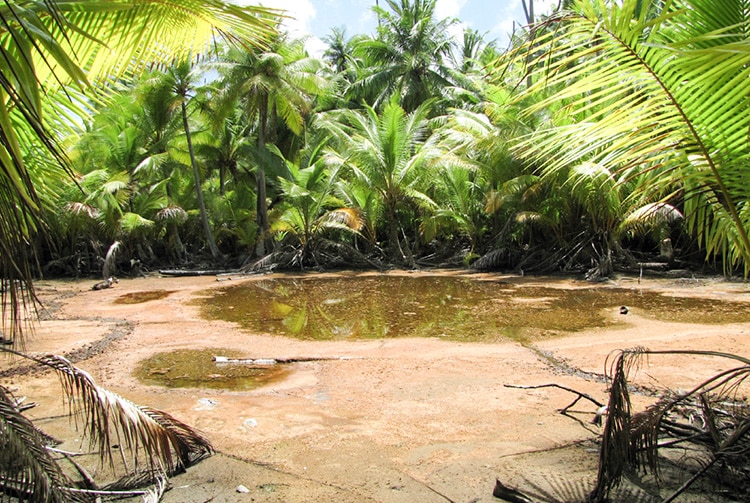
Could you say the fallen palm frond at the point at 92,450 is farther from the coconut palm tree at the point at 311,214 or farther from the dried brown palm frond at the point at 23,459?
the coconut palm tree at the point at 311,214

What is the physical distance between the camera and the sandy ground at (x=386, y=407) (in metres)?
2.93

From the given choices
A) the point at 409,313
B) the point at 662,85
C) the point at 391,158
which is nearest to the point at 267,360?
the point at 409,313

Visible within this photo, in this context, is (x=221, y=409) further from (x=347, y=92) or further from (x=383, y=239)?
(x=347, y=92)

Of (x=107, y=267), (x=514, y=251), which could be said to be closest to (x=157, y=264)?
(x=107, y=267)

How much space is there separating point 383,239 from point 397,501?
17.6 metres

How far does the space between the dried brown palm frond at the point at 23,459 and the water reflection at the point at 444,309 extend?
196 inches

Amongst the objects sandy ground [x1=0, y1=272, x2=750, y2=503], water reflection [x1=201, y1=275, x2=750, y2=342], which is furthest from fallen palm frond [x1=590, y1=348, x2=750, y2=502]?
water reflection [x1=201, y1=275, x2=750, y2=342]

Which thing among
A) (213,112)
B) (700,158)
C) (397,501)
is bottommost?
(397,501)

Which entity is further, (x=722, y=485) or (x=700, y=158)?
(x=722, y=485)

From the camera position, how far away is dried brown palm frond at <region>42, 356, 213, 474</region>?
7.79 feet

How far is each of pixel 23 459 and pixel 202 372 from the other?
3420mm

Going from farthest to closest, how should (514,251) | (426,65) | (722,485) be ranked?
(426,65)
(514,251)
(722,485)

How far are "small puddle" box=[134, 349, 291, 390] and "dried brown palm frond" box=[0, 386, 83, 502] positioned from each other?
2840mm

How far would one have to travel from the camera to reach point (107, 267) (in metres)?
15.1
